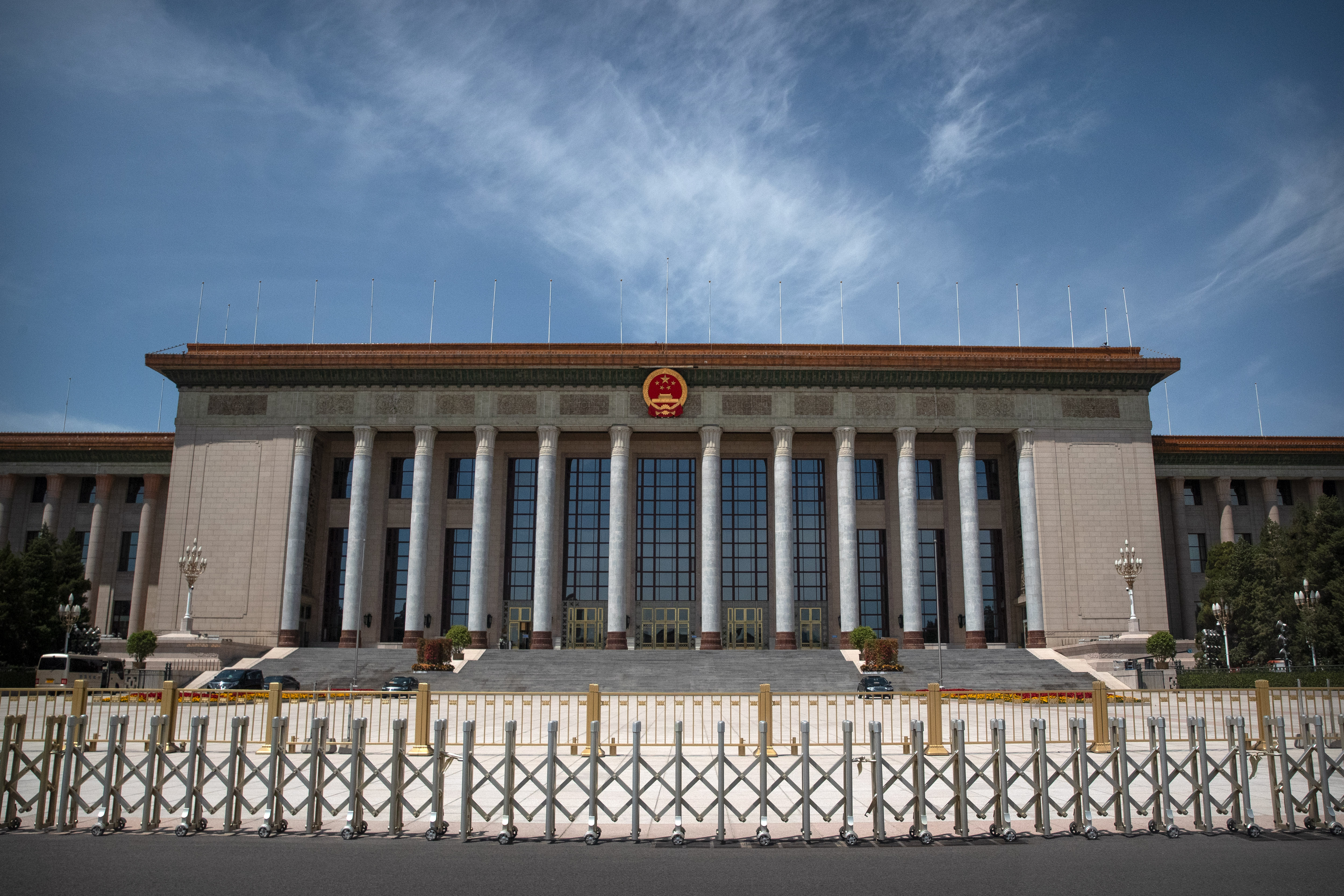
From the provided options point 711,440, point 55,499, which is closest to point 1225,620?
point 711,440

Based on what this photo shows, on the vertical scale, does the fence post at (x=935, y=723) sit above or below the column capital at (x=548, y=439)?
below

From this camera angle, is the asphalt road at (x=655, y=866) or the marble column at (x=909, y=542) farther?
the marble column at (x=909, y=542)

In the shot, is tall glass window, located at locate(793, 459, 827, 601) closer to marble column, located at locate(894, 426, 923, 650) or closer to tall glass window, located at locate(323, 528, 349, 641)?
marble column, located at locate(894, 426, 923, 650)

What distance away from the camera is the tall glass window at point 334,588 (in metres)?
47.2

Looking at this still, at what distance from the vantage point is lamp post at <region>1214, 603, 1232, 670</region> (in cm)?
3647

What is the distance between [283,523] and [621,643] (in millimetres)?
16610

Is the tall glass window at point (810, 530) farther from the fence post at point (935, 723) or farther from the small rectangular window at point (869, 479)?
the fence post at point (935, 723)

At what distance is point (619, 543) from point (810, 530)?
32.5 feet

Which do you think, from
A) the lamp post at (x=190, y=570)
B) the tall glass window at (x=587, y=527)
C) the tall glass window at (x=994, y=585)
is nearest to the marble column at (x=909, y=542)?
the tall glass window at (x=994, y=585)

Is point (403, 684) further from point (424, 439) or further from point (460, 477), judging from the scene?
→ point (460, 477)

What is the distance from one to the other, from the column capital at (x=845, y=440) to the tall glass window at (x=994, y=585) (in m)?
8.20

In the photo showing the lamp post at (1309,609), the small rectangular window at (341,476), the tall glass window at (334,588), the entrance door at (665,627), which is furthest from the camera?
the small rectangular window at (341,476)

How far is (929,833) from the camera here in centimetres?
1037

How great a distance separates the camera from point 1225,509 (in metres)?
50.8
